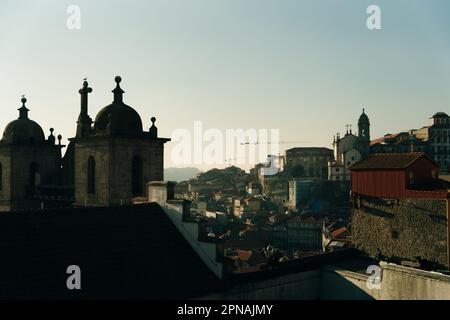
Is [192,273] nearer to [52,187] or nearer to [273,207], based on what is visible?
[52,187]

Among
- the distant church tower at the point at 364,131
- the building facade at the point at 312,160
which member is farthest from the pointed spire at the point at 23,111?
the building facade at the point at 312,160

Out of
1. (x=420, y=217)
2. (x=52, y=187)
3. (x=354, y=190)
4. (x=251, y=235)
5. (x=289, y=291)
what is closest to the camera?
(x=289, y=291)

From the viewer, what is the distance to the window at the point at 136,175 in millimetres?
26175

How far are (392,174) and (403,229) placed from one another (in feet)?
9.72

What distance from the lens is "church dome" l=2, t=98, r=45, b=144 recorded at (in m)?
34.0

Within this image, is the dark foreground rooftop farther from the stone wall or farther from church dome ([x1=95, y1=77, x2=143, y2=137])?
the stone wall

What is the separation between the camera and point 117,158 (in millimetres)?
26000

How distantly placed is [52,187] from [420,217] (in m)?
22.3

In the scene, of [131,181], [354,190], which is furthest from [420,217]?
[131,181]

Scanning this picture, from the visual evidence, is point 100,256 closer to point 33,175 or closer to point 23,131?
point 33,175

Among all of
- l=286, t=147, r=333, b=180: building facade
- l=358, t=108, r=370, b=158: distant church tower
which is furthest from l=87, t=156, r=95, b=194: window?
l=286, t=147, r=333, b=180: building facade

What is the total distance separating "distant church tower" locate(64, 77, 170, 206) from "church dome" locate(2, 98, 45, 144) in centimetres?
820

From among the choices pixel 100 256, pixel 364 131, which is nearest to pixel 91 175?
pixel 100 256
